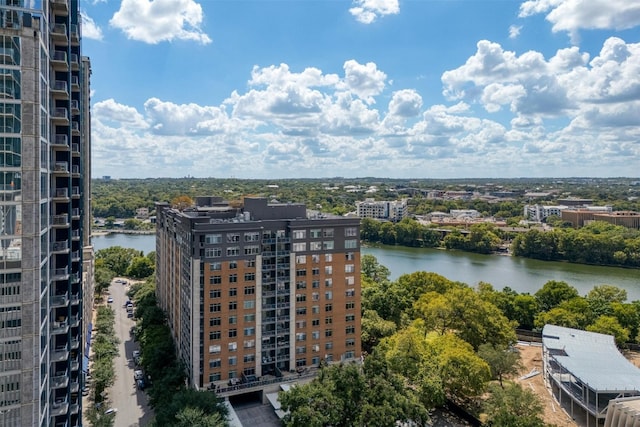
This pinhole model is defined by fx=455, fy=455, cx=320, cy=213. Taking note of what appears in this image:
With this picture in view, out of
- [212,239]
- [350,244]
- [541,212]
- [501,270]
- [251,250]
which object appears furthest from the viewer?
[541,212]

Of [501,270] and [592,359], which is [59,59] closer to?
[592,359]

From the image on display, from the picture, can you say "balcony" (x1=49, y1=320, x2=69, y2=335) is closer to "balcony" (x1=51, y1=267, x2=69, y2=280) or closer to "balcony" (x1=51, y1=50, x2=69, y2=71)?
"balcony" (x1=51, y1=267, x2=69, y2=280)

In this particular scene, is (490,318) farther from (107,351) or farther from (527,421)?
(107,351)

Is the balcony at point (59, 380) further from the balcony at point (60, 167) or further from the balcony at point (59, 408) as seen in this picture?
Result: the balcony at point (60, 167)

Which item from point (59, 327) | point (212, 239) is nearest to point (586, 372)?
point (212, 239)

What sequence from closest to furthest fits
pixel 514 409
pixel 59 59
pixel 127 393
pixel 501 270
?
pixel 59 59 < pixel 514 409 < pixel 127 393 < pixel 501 270
